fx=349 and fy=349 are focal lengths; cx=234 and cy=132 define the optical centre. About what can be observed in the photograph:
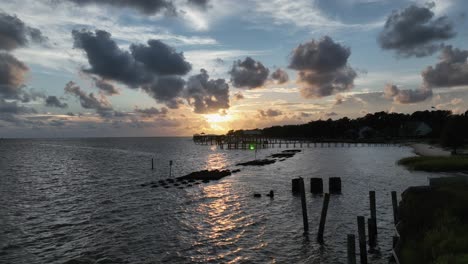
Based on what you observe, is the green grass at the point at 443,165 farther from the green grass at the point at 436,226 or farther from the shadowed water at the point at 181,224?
the green grass at the point at 436,226

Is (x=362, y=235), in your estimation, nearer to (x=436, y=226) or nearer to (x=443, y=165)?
(x=436, y=226)

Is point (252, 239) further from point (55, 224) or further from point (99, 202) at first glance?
point (99, 202)

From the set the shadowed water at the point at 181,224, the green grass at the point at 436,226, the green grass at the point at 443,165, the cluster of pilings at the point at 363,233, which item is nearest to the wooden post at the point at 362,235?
the cluster of pilings at the point at 363,233

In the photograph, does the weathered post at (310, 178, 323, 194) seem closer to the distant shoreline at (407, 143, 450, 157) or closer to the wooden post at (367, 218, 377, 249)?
the wooden post at (367, 218, 377, 249)

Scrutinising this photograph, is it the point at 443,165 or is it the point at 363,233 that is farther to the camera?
the point at 443,165

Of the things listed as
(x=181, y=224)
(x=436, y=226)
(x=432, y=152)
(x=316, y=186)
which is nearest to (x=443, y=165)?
(x=316, y=186)

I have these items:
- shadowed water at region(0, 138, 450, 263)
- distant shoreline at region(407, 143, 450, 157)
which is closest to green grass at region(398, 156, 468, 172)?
shadowed water at region(0, 138, 450, 263)

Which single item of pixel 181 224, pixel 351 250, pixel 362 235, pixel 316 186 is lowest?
pixel 181 224

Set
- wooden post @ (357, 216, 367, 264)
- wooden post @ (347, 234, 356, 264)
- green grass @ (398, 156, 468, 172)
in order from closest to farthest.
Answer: wooden post @ (347, 234, 356, 264), wooden post @ (357, 216, 367, 264), green grass @ (398, 156, 468, 172)

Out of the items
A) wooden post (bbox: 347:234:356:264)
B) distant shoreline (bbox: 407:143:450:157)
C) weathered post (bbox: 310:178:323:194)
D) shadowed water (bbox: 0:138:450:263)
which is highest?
wooden post (bbox: 347:234:356:264)

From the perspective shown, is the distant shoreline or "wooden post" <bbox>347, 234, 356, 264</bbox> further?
the distant shoreline

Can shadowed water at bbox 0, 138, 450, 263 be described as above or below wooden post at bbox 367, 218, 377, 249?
below

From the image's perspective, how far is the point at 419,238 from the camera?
14094 mm

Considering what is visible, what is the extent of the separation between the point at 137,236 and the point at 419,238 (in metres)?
16.1
